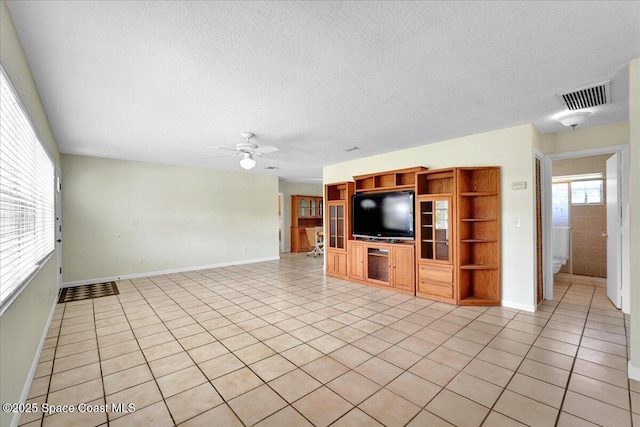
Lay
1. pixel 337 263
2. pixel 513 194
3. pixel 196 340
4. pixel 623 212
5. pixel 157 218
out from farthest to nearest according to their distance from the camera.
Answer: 1. pixel 157 218
2. pixel 337 263
3. pixel 513 194
4. pixel 623 212
5. pixel 196 340

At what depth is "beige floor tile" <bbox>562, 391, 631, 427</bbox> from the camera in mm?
1764

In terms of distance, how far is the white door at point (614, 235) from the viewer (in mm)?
3801

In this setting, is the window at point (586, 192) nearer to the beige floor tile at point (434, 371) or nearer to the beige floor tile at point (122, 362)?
the beige floor tile at point (434, 371)

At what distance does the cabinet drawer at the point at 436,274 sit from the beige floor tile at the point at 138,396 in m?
3.67

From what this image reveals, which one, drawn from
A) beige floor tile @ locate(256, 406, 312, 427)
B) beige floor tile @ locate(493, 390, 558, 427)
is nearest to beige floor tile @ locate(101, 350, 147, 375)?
beige floor tile @ locate(256, 406, 312, 427)

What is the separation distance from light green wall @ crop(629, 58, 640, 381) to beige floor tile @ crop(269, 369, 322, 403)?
2533mm

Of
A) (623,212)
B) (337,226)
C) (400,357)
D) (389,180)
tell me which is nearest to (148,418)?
(400,357)

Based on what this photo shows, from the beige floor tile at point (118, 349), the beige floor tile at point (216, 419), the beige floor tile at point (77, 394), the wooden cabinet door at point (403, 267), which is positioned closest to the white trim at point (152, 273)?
the beige floor tile at point (118, 349)

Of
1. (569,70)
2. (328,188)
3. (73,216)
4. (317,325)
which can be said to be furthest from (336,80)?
(73,216)

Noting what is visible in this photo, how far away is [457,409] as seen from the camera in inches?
73.8

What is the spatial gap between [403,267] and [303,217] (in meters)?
5.90

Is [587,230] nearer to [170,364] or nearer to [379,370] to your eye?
Answer: [379,370]

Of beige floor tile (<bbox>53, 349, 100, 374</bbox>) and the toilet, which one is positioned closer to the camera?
beige floor tile (<bbox>53, 349, 100, 374</bbox>)

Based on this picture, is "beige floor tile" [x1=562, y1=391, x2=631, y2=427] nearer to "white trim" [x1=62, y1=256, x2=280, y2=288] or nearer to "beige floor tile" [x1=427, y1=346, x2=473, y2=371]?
"beige floor tile" [x1=427, y1=346, x2=473, y2=371]
